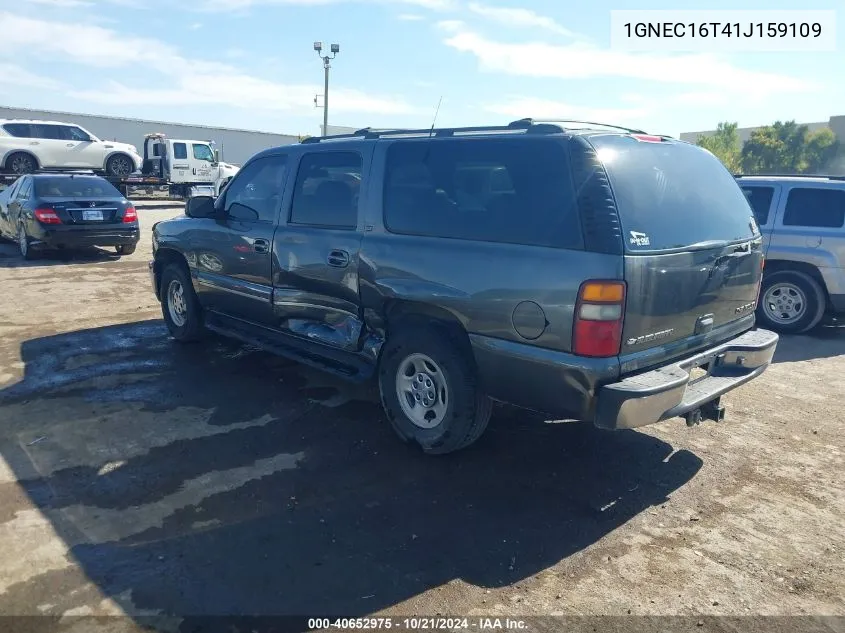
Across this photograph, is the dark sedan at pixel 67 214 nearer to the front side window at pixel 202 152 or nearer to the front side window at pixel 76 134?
the front side window at pixel 76 134

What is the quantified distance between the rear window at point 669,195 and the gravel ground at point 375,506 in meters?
1.51

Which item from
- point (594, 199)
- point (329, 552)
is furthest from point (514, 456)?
point (594, 199)

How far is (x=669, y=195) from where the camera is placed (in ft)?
12.2

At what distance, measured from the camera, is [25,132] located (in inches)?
769

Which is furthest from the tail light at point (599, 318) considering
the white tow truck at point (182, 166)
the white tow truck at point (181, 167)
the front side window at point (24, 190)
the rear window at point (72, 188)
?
the white tow truck at point (182, 166)

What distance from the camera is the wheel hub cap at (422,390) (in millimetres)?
4145

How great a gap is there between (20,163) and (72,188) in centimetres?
981

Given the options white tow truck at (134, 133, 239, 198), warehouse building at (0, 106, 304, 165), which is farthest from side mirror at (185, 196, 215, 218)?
warehouse building at (0, 106, 304, 165)

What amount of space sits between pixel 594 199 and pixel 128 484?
3.07 m

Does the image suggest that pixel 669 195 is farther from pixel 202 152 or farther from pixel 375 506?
pixel 202 152

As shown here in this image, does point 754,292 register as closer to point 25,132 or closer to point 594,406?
point 594,406

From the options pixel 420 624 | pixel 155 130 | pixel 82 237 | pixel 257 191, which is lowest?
pixel 420 624

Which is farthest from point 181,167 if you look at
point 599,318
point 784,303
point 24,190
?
point 599,318

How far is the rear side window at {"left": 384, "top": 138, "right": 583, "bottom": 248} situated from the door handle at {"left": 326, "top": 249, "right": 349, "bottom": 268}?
43cm
